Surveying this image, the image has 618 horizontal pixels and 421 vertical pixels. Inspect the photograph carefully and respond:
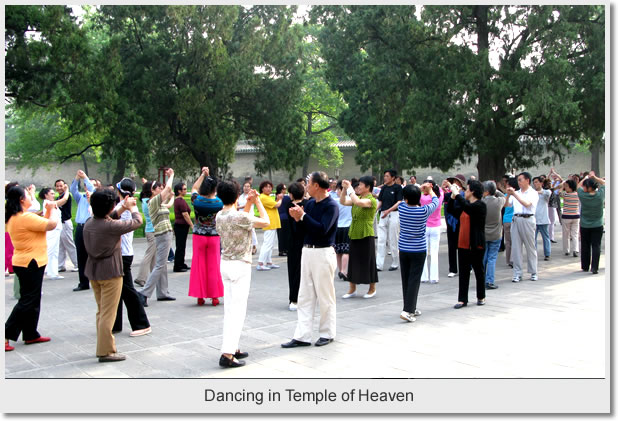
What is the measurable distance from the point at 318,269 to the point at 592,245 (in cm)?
720

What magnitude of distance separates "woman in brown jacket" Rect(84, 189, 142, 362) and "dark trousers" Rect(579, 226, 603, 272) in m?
8.71

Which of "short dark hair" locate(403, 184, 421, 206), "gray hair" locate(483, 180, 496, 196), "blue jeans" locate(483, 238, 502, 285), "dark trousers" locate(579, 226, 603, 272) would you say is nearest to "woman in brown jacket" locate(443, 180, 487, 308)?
"short dark hair" locate(403, 184, 421, 206)

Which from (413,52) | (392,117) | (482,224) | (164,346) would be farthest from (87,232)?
(392,117)

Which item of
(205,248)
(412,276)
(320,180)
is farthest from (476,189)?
(205,248)

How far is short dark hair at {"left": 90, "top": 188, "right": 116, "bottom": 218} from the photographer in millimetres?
5629

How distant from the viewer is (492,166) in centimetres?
1891

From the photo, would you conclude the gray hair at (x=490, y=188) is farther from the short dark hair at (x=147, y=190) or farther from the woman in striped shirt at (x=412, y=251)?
the short dark hair at (x=147, y=190)

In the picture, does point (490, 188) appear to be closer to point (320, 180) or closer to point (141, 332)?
point (320, 180)

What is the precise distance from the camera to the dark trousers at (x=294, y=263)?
25.9 ft

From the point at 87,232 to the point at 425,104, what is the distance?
13742mm

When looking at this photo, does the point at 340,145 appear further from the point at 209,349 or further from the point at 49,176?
the point at 209,349

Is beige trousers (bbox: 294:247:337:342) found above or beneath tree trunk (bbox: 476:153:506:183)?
beneath

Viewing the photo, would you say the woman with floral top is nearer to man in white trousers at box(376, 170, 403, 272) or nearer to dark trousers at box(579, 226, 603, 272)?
man in white trousers at box(376, 170, 403, 272)

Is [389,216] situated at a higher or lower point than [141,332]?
higher
